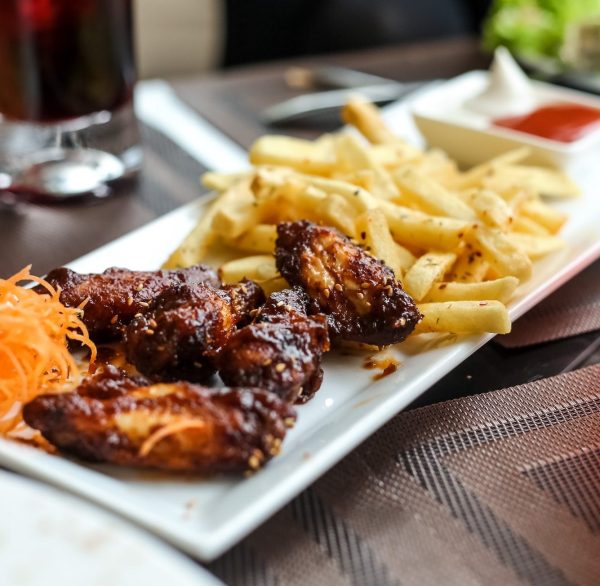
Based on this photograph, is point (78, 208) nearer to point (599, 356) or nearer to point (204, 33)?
point (599, 356)

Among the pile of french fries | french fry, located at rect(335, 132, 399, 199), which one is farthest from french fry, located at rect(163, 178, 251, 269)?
french fry, located at rect(335, 132, 399, 199)

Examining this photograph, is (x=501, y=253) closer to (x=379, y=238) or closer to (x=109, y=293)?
(x=379, y=238)

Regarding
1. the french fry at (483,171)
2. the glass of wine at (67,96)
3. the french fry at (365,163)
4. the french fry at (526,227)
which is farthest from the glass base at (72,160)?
the french fry at (526,227)

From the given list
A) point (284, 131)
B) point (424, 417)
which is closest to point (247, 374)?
point (424, 417)

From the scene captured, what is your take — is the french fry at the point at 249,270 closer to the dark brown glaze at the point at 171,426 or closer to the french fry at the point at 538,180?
the dark brown glaze at the point at 171,426

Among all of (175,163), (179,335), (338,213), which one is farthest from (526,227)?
(175,163)
